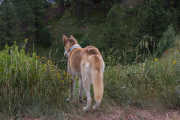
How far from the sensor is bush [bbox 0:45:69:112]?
4.22 meters

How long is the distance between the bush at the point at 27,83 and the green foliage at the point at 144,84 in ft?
4.19

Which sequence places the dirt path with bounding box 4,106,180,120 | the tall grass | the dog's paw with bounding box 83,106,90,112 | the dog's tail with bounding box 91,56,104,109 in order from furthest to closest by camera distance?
the tall grass
the dog's paw with bounding box 83,106,90,112
the dirt path with bounding box 4,106,180,120
the dog's tail with bounding box 91,56,104,109

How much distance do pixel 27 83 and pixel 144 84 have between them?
269cm

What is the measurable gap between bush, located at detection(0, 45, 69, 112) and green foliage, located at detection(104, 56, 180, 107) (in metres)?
1.28

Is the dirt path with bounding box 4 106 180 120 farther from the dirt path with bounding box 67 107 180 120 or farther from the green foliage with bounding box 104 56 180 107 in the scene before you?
the green foliage with bounding box 104 56 180 107

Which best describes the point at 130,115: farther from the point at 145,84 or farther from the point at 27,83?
the point at 27,83

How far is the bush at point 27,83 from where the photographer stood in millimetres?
4223

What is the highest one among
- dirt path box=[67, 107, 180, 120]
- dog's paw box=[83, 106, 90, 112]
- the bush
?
the bush

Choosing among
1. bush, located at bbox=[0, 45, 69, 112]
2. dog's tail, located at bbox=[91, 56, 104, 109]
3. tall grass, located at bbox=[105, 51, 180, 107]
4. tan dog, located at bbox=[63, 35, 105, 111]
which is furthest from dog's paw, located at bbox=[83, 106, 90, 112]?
tall grass, located at bbox=[105, 51, 180, 107]

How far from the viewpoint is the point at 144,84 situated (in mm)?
5363

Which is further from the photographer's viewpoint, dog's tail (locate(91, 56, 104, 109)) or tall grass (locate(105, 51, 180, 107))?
tall grass (locate(105, 51, 180, 107))

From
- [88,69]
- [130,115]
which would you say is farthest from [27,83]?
[130,115]

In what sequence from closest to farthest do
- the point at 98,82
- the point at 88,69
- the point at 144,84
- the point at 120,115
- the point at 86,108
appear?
the point at 98,82, the point at 88,69, the point at 86,108, the point at 120,115, the point at 144,84

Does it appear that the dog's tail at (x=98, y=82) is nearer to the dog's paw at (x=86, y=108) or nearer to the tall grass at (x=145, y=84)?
the dog's paw at (x=86, y=108)
